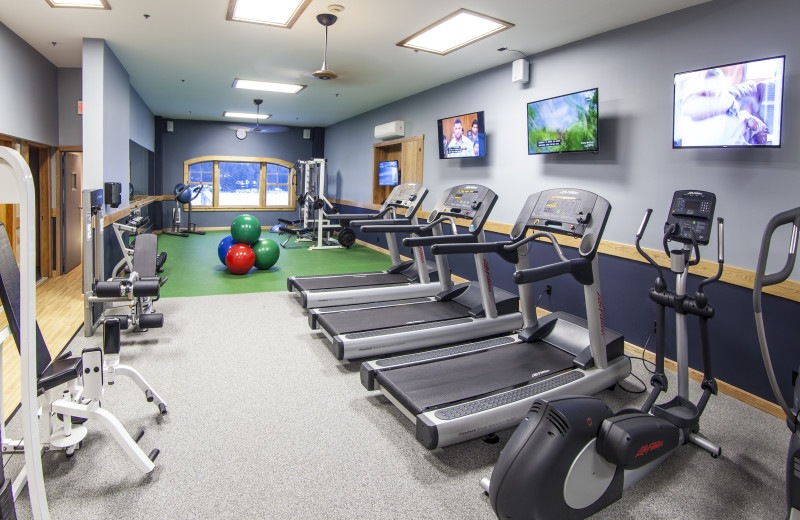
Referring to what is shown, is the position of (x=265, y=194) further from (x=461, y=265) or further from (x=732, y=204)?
(x=732, y=204)

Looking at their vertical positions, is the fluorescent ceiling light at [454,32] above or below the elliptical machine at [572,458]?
above

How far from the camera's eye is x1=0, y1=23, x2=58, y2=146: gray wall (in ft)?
14.7

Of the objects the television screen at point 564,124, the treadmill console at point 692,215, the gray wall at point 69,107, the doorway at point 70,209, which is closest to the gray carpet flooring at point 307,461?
the treadmill console at point 692,215

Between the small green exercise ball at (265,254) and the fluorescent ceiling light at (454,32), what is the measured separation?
10.7 ft

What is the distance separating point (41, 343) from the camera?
1.94 meters

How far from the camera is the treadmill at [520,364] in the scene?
97.7 inches

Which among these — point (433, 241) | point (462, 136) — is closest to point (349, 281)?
point (433, 241)

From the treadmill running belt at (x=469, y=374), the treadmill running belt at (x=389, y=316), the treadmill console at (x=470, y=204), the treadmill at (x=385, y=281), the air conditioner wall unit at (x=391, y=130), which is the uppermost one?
the air conditioner wall unit at (x=391, y=130)

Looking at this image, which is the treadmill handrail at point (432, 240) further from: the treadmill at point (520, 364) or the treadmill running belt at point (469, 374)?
the treadmill running belt at point (469, 374)

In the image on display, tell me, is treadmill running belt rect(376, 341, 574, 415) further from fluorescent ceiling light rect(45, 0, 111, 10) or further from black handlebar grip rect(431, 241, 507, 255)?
fluorescent ceiling light rect(45, 0, 111, 10)

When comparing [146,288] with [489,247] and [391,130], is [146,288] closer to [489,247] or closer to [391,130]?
[489,247]

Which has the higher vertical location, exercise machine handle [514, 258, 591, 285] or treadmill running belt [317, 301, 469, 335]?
exercise machine handle [514, 258, 591, 285]

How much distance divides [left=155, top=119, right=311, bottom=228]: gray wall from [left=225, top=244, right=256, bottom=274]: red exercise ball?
5.44m

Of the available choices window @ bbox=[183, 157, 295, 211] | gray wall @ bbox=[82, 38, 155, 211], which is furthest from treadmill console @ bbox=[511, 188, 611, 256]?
window @ bbox=[183, 157, 295, 211]
